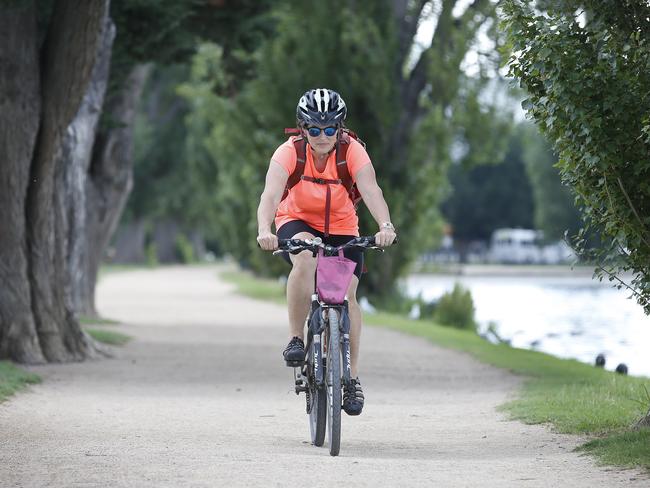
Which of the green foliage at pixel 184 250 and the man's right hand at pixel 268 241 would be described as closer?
the man's right hand at pixel 268 241

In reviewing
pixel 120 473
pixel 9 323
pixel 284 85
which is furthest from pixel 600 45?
pixel 284 85

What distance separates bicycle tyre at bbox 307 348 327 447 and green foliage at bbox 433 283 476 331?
16.4 meters

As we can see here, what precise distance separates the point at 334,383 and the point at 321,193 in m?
1.18

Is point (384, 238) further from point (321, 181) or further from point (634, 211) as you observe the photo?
point (634, 211)

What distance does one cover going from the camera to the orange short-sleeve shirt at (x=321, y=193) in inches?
329

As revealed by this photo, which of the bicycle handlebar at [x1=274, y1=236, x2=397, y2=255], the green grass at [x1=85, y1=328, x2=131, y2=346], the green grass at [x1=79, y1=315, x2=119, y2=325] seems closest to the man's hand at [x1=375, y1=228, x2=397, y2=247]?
the bicycle handlebar at [x1=274, y1=236, x2=397, y2=255]

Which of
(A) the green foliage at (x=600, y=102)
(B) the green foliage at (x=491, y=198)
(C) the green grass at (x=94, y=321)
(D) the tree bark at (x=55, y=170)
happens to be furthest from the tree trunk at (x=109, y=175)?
(B) the green foliage at (x=491, y=198)

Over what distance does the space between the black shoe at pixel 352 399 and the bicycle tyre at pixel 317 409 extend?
0.17 m

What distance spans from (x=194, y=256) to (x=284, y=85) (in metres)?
59.2

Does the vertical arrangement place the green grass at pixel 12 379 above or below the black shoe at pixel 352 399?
below

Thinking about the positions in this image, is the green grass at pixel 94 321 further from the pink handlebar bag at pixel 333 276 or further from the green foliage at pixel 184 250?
the green foliage at pixel 184 250

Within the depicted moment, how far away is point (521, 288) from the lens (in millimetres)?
45406

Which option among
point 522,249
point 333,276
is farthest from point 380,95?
point 522,249

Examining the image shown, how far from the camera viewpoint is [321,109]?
8219mm
